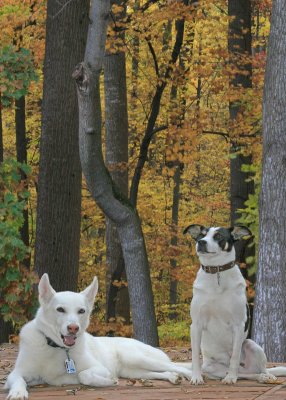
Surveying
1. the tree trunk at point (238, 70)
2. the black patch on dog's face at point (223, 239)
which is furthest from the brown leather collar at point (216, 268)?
the tree trunk at point (238, 70)

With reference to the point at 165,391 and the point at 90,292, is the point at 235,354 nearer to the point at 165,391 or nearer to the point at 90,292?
the point at 165,391

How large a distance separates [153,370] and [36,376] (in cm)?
107

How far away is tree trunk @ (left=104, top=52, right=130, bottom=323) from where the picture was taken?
17641mm

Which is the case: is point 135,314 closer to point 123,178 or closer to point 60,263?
point 60,263

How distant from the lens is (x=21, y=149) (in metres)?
23.6

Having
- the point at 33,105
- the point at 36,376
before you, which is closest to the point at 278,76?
the point at 36,376

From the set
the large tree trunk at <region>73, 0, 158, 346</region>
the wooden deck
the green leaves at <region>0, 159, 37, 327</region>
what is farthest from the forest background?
the wooden deck

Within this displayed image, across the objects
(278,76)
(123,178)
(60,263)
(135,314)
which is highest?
(278,76)

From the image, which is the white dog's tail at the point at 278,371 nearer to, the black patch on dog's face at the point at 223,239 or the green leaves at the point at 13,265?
the black patch on dog's face at the point at 223,239

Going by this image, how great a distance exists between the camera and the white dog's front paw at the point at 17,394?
6211 millimetres

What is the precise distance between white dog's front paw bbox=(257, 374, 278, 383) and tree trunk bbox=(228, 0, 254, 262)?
10142 mm

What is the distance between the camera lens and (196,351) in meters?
6.88

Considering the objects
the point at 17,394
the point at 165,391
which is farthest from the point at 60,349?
the point at 165,391

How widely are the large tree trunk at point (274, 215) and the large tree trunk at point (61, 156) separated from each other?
11.5 ft
